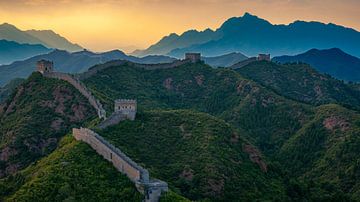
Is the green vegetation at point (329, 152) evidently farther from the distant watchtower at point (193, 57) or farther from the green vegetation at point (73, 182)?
the distant watchtower at point (193, 57)

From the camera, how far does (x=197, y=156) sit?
74.2 meters

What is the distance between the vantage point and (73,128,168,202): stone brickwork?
50812 mm

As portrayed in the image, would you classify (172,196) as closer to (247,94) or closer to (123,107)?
(123,107)

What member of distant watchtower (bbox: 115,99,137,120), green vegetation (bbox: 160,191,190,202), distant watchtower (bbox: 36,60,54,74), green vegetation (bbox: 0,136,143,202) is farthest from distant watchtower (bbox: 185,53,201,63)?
green vegetation (bbox: 160,191,190,202)

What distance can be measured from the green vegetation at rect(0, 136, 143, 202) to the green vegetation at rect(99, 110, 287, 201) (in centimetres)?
942

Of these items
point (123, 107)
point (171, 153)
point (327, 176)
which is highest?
point (123, 107)

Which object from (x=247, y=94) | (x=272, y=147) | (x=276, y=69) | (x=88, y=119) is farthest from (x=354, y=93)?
(x=88, y=119)

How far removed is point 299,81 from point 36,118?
101282 millimetres

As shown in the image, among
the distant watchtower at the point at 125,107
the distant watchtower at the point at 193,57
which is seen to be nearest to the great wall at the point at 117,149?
the distant watchtower at the point at 125,107

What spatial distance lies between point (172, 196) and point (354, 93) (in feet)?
491

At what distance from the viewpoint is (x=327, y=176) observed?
315 feet

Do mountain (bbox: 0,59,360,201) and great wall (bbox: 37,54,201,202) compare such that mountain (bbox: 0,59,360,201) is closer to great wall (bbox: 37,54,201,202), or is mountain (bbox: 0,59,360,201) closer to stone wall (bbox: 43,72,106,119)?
great wall (bbox: 37,54,201,202)

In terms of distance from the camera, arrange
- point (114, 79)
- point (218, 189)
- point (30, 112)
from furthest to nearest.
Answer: point (114, 79)
point (30, 112)
point (218, 189)

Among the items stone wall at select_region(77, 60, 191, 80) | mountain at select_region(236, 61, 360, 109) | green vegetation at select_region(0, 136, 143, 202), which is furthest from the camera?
mountain at select_region(236, 61, 360, 109)
